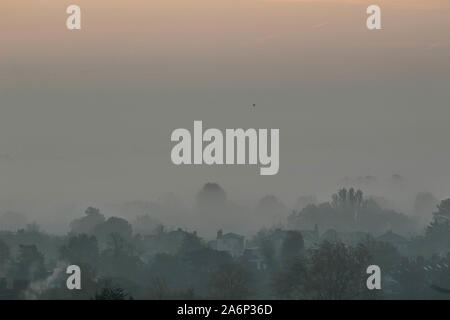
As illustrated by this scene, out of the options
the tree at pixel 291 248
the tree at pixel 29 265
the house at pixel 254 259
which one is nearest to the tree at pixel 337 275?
the tree at pixel 29 265

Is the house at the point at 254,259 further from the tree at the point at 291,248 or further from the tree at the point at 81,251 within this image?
Result: the tree at the point at 81,251

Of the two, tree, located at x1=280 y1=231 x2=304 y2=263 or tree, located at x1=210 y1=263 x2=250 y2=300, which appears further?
tree, located at x1=280 y1=231 x2=304 y2=263

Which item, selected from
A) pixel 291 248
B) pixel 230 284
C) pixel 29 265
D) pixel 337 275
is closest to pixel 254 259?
pixel 291 248

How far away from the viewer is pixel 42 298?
328ft

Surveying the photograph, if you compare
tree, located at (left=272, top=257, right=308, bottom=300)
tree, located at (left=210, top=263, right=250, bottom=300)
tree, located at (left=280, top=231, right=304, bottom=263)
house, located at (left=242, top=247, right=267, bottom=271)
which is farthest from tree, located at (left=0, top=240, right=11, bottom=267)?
tree, located at (left=272, top=257, right=308, bottom=300)

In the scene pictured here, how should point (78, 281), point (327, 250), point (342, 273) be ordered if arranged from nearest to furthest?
point (78, 281) → point (342, 273) → point (327, 250)

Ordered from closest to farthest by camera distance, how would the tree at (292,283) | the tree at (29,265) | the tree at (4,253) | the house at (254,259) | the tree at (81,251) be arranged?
1. the tree at (292,283)
2. the tree at (29,265)
3. the tree at (4,253)
4. the tree at (81,251)
5. the house at (254,259)

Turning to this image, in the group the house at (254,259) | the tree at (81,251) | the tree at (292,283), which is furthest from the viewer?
the house at (254,259)

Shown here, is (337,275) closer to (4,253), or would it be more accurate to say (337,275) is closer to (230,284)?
(230,284)

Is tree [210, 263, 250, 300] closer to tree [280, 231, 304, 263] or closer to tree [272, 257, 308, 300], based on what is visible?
tree [272, 257, 308, 300]

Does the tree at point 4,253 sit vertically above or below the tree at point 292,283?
above
